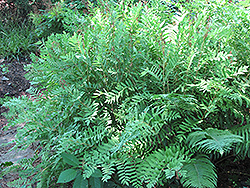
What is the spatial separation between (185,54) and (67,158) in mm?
1038

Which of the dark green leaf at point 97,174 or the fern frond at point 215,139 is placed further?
the dark green leaf at point 97,174

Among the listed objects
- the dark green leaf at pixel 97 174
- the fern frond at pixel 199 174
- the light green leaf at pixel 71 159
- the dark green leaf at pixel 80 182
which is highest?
the fern frond at pixel 199 174

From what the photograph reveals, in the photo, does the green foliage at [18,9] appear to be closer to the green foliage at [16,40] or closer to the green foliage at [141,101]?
the green foliage at [16,40]

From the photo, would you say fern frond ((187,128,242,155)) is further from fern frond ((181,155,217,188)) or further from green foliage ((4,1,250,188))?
fern frond ((181,155,217,188))

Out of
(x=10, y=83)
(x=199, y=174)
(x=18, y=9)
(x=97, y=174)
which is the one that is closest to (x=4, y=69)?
(x=10, y=83)

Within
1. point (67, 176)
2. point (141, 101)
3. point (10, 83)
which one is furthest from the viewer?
point (10, 83)

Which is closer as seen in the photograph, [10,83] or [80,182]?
[80,182]

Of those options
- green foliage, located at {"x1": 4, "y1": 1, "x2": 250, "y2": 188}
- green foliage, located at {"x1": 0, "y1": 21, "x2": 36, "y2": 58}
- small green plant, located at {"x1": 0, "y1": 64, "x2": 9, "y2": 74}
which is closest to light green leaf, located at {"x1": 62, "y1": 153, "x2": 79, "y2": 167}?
green foliage, located at {"x1": 4, "y1": 1, "x2": 250, "y2": 188}

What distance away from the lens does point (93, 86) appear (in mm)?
1744

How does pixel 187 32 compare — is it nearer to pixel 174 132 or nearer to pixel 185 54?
pixel 185 54

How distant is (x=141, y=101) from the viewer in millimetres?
1714

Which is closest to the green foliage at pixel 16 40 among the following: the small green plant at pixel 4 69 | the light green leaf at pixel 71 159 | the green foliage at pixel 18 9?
the green foliage at pixel 18 9

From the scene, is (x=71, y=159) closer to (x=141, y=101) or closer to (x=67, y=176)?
(x=67, y=176)

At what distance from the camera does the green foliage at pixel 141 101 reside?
151cm
